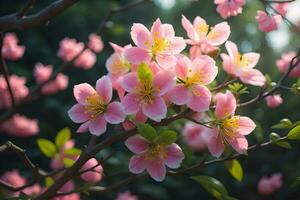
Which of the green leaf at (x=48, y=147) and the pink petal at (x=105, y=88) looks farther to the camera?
the green leaf at (x=48, y=147)

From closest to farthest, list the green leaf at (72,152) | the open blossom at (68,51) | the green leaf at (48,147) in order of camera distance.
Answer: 1. the green leaf at (72,152)
2. the green leaf at (48,147)
3. the open blossom at (68,51)

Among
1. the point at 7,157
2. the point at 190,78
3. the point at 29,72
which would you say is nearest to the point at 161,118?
the point at 190,78

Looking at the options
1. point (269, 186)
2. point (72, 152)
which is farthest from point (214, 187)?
point (269, 186)

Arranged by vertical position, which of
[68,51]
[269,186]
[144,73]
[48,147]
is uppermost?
[144,73]

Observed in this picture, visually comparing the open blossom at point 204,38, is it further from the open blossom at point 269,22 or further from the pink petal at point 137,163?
the pink petal at point 137,163

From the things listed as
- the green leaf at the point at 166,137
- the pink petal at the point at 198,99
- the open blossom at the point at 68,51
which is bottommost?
the open blossom at the point at 68,51

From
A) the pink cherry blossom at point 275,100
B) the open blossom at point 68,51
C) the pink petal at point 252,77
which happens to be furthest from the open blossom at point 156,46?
the open blossom at point 68,51

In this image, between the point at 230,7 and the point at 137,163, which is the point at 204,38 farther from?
the point at 137,163
